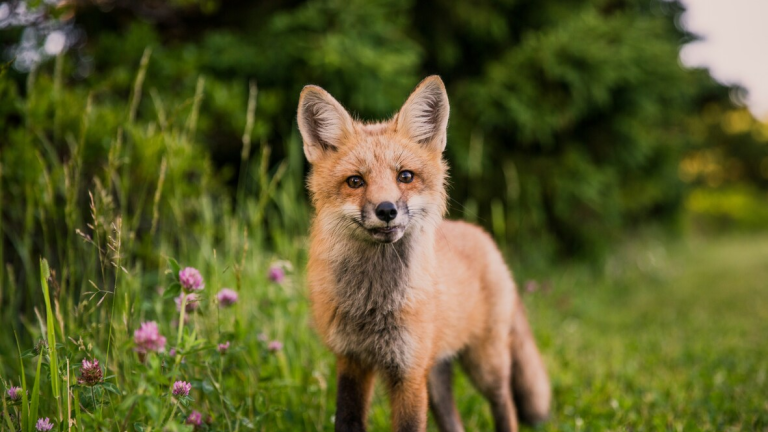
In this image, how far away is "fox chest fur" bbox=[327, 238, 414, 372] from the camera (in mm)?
2400

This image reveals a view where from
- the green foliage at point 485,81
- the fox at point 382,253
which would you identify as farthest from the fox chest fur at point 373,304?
the green foliage at point 485,81

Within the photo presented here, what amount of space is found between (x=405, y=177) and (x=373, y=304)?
0.57 meters

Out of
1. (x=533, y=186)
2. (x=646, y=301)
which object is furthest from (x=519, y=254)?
(x=646, y=301)

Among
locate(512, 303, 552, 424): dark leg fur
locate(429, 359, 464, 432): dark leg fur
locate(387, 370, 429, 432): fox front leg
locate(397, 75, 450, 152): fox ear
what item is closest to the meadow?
locate(512, 303, 552, 424): dark leg fur

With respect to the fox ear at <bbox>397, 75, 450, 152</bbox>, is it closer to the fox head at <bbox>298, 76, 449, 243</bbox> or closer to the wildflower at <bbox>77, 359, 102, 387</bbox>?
the fox head at <bbox>298, 76, 449, 243</bbox>

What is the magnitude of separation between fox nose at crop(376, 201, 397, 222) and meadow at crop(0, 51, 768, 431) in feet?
2.22

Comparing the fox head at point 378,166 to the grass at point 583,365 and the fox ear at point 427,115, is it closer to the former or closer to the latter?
the fox ear at point 427,115

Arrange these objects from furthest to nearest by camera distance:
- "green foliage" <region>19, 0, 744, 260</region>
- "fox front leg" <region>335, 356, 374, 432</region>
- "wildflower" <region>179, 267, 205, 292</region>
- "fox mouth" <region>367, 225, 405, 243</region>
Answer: "green foliage" <region>19, 0, 744, 260</region> < "fox front leg" <region>335, 356, 374, 432</region> < "fox mouth" <region>367, 225, 405, 243</region> < "wildflower" <region>179, 267, 205, 292</region>

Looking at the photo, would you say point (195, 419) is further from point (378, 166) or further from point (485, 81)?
point (485, 81)

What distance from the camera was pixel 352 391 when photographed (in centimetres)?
252

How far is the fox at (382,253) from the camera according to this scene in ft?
7.76

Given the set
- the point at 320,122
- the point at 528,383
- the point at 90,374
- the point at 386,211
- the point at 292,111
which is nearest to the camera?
the point at 90,374

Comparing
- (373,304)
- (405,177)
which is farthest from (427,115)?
(373,304)

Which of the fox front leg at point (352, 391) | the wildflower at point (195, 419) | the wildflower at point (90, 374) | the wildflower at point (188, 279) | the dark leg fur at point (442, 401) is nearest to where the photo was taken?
the wildflower at point (90, 374)
